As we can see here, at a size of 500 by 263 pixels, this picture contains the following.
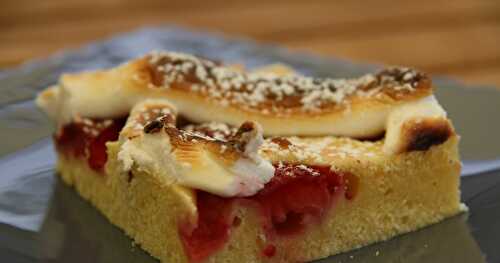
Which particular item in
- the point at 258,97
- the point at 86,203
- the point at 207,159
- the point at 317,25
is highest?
the point at 317,25

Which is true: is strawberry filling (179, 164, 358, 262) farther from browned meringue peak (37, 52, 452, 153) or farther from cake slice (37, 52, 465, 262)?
browned meringue peak (37, 52, 452, 153)

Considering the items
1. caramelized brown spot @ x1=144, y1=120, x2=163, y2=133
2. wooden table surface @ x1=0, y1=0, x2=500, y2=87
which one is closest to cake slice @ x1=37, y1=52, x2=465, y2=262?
caramelized brown spot @ x1=144, y1=120, x2=163, y2=133

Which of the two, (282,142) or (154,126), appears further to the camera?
(282,142)

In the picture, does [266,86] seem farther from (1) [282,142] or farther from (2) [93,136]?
(2) [93,136]

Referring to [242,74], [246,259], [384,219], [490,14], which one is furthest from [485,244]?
[490,14]

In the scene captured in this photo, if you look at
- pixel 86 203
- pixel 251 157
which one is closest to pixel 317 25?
pixel 86 203

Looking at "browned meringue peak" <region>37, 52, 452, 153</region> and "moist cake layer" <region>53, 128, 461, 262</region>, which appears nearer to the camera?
"moist cake layer" <region>53, 128, 461, 262</region>
